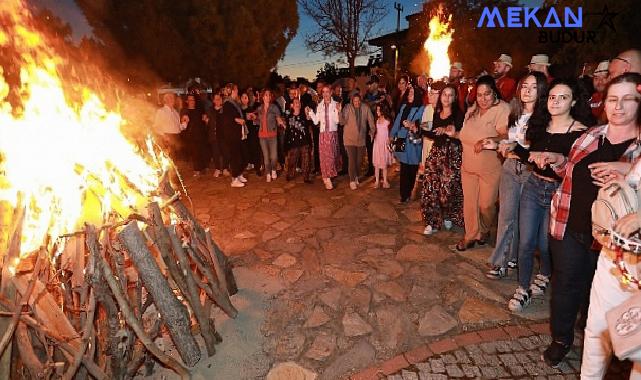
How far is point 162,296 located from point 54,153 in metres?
1.83

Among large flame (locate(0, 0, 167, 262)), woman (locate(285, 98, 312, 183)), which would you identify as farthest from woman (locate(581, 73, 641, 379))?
woman (locate(285, 98, 312, 183))

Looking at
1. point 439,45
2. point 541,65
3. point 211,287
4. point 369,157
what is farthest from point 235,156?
point 439,45

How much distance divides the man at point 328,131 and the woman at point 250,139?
2.08 meters

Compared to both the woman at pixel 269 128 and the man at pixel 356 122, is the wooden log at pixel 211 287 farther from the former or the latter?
the woman at pixel 269 128

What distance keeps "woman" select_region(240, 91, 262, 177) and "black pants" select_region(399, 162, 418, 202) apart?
4.22 meters

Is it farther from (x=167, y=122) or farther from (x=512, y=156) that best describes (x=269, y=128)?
(x=512, y=156)

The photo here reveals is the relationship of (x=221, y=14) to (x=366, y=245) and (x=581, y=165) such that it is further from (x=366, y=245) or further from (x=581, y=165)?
(x=581, y=165)

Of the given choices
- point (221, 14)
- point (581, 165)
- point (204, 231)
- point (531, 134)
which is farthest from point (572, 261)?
point (221, 14)

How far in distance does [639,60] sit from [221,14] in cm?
1807

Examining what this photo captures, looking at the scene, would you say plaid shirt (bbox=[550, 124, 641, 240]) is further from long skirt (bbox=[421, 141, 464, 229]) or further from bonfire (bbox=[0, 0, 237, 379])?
bonfire (bbox=[0, 0, 237, 379])

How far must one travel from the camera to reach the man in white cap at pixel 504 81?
6895 millimetres

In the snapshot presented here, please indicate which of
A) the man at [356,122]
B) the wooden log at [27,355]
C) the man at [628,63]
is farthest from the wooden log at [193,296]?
the man at [356,122]

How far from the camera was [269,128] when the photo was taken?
965 centimetres

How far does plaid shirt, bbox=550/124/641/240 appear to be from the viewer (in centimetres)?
308
